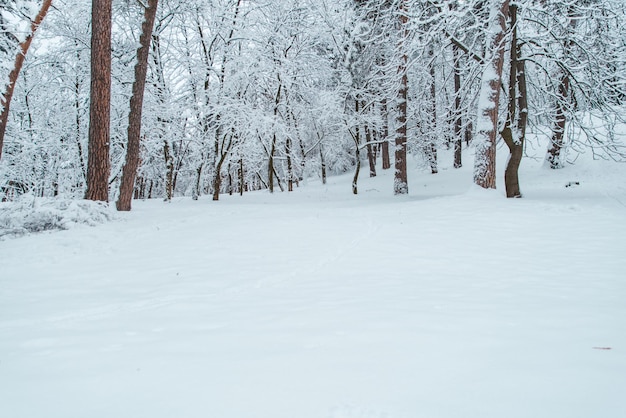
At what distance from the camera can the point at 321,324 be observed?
2.70m

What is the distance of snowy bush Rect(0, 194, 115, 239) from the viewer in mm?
6594

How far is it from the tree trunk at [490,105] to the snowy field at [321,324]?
2600mm

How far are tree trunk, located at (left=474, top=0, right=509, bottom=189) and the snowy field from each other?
102 inches

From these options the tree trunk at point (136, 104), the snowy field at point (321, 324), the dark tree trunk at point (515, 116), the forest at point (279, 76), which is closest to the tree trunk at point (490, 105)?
the forest at point (279, 76)

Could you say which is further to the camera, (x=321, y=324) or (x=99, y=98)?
(x=99, y=98)

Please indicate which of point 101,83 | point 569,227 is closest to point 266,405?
point 569,227

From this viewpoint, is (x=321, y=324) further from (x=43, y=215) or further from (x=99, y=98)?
(x=99, y=98)

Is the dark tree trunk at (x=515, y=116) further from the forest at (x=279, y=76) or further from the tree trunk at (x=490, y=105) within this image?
the tree trunk at (x=490, y=105)

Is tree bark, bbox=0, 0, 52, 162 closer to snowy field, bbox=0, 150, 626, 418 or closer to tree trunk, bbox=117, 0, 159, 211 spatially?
tree trunk, bbox=117, 0, 159, 211

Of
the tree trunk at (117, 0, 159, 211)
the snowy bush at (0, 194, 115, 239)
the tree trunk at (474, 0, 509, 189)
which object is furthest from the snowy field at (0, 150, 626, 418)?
the tree trunk at (117, 0, 159, 211)

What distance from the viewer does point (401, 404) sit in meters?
1.67

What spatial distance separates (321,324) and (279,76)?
16.6 metres

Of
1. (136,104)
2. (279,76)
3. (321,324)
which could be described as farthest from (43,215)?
(279,76)

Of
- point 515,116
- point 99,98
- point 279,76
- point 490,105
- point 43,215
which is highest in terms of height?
point 279,76
